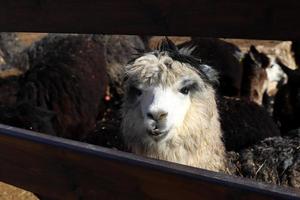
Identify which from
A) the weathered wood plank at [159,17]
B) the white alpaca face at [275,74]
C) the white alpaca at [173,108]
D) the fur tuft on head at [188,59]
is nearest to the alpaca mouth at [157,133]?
the white alpaca at [173,108]

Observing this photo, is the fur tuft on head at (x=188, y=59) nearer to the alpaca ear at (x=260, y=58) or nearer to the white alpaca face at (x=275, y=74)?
the alpaca ear at (x=260, y=58)

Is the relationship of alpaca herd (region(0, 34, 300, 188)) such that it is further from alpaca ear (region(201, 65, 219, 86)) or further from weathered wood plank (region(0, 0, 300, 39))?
weathered wood plank (region(0, 0, 300, 39))

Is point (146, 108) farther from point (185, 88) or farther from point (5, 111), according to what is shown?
point (5, 111)

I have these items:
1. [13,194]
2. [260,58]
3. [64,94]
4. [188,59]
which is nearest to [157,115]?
[188,59]

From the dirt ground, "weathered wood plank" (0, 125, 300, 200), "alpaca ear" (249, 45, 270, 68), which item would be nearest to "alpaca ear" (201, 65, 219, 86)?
"weathered wood plank" (0, 125, 300, 200)

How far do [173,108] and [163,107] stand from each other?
125mm

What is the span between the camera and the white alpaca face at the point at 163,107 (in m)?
3.12

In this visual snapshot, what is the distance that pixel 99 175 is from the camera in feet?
5.35

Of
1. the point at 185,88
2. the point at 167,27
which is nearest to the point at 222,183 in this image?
the point at 167,27

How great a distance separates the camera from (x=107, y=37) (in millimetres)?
8000

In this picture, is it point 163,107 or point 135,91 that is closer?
point 163,107

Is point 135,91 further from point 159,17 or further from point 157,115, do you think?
point 159,17

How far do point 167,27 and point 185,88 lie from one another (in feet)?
5.03

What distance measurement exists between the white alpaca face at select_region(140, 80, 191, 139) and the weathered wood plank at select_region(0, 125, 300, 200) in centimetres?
131
